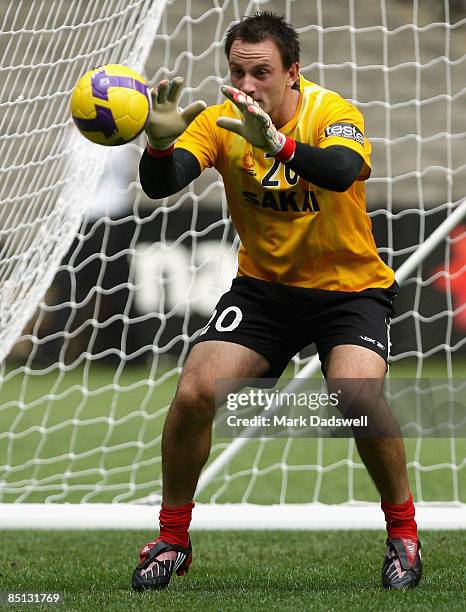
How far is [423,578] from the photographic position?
3869 mm

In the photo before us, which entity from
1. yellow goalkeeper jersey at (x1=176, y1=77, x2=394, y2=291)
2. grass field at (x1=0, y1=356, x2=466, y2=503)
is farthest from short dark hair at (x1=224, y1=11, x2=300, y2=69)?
grass field at (x1=0, y1=356, x2=466, y2=503)

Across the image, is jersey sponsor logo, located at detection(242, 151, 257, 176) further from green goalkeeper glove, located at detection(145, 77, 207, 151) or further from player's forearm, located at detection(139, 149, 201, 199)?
green goalkeeper glove, located at detection(145, 77, 207, 151)

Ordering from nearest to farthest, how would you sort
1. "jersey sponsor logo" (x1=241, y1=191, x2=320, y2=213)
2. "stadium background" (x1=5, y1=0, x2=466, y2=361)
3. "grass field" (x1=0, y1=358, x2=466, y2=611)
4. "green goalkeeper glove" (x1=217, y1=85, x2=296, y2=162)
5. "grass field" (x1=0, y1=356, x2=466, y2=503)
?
"green goalkeeper glove" (x1=217, y1=85, x2=296, y2=162)
"grass field" (x1=0, y1=358, x2=466, y2=611)
"jersey sponsor logo" (x1=241, y1=191, x2=320, y2=213)
"grass field" (x1=0, y1=356, x2=466, y2=503)
"stadium background" (x1=5, y1=0, x2=466, y2=361)

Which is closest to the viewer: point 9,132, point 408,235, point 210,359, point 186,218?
point 210,359

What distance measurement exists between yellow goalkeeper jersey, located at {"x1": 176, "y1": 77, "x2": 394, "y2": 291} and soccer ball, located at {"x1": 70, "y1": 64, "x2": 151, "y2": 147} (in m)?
0.37

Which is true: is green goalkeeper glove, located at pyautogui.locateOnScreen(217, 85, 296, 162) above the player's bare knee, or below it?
above

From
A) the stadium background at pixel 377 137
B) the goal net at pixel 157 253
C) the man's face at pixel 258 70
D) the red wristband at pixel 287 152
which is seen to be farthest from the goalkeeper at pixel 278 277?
the stadium background at pixel 377 137

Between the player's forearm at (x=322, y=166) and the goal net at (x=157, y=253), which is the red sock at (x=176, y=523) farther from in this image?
the goal net at (x=157, y=253)

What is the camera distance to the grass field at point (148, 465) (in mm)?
6145

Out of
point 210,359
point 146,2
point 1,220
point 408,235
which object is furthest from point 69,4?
point 408,235

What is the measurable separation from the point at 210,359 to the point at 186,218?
20.5 feet

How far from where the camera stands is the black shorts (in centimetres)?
371

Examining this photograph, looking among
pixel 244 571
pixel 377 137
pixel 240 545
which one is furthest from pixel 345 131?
pixel 377 137

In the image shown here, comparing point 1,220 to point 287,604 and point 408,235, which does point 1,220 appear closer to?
point 287,604
